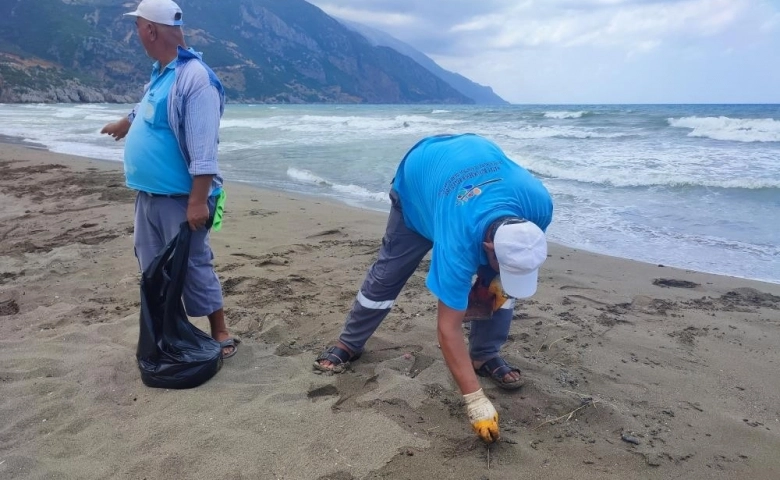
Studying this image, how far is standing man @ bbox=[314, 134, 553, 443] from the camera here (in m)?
2.00

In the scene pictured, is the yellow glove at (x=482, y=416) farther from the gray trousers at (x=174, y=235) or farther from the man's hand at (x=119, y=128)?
the man's hand at (x=119, y=128)

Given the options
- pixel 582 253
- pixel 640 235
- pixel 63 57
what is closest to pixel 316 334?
pixel 582 253

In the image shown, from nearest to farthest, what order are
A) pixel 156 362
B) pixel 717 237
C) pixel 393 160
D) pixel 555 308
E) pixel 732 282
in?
pixel 156 362
pixel 555 308
pixel 732 282
pixel 717 237
pixel 393 160

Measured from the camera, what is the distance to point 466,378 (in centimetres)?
222

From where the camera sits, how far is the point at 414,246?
280 centimetres

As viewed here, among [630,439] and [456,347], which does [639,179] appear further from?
[456,347]

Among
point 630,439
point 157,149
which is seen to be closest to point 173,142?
point 157,149

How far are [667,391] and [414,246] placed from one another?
1.41 metres

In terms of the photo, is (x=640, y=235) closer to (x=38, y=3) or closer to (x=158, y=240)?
(x=158, y=240)

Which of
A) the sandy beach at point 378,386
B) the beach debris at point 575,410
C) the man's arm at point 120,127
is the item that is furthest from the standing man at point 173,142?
the beach debris at point 575,410

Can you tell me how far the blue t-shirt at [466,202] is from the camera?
2.06 m

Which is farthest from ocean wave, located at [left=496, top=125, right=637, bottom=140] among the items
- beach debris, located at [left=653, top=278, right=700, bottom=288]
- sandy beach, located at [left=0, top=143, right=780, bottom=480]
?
sandy beach, located at [left=0, top=143, right=780, bottom=480]

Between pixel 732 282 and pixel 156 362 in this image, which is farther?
pixel 732 282

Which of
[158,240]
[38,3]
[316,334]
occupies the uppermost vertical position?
Answer: [38,3]
